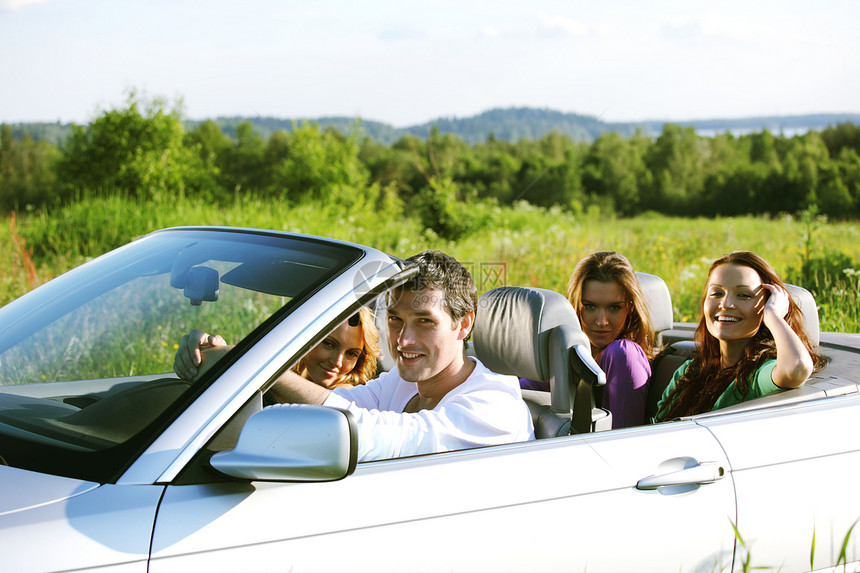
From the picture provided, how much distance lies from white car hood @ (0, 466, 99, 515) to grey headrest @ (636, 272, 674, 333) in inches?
107

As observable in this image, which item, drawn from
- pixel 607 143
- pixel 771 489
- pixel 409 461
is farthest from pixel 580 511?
pixel 607 143

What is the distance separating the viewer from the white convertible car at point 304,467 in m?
1.57

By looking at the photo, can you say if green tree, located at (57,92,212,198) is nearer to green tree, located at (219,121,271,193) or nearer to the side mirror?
green tree, located at (219,121,271,193)

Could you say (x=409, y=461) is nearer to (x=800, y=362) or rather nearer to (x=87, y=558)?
(x=87, y=558)

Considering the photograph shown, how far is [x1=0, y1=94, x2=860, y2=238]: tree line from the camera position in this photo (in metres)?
34.8

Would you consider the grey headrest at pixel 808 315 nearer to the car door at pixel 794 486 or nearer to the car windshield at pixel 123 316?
the car door at pixel 794 486

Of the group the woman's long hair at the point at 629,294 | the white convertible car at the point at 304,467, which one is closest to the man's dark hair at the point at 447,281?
the white convertible car at the point at 304,467

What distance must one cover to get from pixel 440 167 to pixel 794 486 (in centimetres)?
3471

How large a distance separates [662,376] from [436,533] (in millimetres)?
1987

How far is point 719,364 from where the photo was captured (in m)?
2.99

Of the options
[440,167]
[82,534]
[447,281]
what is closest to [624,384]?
[447,281]

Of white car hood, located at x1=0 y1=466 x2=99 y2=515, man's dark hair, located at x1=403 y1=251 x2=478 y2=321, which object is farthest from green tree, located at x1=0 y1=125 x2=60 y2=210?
white car hood, located at x1=0 y1=466 x2=99 y2=515

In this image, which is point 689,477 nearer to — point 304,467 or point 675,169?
point 304,467

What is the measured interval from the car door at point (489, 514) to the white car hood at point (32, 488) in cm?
19
